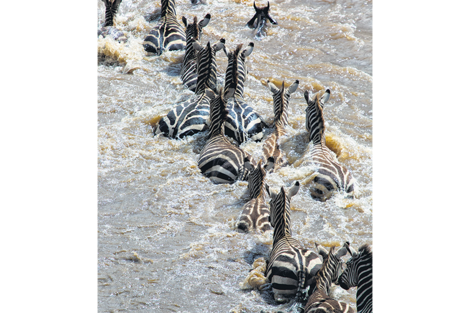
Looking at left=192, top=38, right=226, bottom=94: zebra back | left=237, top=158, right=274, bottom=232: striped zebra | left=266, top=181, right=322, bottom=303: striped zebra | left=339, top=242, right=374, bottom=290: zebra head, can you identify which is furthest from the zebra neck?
left=339, top=242, right=374, bottom=290: zebra head

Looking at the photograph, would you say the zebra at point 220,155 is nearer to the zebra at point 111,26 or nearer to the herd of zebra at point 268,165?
the herd of zebra at point 268,165

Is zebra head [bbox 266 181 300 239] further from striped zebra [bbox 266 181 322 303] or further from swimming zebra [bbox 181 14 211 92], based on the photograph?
swimming zebra [bbox 181 14 211 92]

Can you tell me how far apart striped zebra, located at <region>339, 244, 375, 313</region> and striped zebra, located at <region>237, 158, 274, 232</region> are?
1.16 meters

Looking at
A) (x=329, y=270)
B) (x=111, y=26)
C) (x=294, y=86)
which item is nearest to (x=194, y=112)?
→ (x=294, y=86)

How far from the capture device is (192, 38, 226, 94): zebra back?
7.43 metres

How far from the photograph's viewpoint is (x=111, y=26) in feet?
34.8

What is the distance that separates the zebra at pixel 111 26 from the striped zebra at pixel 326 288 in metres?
7.91

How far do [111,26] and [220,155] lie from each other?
624cm
